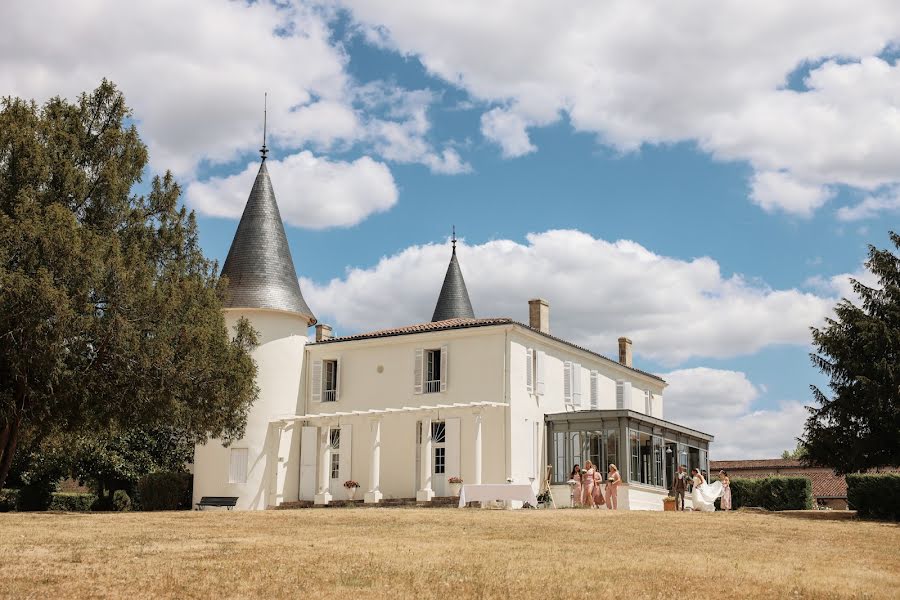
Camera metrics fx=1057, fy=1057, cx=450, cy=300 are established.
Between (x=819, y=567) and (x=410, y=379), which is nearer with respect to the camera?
(x=819, y=567)

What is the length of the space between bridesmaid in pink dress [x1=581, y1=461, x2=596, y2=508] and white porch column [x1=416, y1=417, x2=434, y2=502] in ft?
19.2

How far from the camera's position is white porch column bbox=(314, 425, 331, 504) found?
117 feet

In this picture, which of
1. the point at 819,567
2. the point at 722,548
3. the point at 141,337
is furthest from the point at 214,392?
the point at 819,567

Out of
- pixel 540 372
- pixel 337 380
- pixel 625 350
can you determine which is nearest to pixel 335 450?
pixel 337 380

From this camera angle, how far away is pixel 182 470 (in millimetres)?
41062

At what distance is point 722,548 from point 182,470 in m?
27.8

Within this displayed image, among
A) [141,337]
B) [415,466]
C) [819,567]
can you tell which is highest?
[141,337]

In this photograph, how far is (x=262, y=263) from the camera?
1465 inches

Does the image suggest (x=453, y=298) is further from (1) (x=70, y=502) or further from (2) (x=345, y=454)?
(1) (x=70, y=502)

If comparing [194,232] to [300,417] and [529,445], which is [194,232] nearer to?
[300,417]

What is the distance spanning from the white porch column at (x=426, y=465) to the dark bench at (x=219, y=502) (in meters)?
6.61

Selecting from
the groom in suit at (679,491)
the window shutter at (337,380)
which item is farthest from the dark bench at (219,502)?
the groom in suit at (679,491)

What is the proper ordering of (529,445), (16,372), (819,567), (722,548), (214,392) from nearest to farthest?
(819,567) → (722,548) → (16,372) → (214,392) → (529,445)

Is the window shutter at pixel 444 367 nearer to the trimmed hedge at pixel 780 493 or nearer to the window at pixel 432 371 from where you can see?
the window at pixel 432 371
